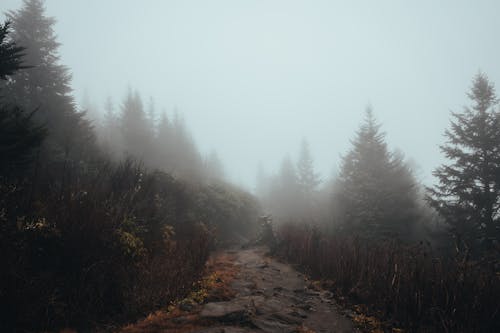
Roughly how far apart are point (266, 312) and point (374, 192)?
13.9m

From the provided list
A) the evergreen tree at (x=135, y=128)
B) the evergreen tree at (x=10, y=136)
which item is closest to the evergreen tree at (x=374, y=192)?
the evergreen tree at (x=10, y=136)

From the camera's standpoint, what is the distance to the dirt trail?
3518mm

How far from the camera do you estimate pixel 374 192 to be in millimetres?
15703

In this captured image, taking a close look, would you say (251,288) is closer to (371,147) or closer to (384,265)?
(384,265)

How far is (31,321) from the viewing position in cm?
283

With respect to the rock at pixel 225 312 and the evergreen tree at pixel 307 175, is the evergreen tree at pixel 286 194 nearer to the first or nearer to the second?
the evergreen tree at pixel 307 175

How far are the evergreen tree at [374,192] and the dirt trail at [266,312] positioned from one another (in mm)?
10193

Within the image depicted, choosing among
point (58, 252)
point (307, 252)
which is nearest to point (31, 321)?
point (58, 252)

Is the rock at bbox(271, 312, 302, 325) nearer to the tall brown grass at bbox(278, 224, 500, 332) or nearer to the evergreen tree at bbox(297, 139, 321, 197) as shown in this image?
the tall brown grass at bbox(278, 224, 500, 332)

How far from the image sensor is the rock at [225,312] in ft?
12.2

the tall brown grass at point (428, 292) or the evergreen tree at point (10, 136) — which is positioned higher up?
the evergreen tree at point (10, 136)

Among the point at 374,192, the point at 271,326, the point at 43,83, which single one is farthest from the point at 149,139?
the point at 271,326

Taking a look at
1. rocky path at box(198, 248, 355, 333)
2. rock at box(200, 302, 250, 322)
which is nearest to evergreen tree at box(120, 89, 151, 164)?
rocky path at box(198, 248, 355, 333)

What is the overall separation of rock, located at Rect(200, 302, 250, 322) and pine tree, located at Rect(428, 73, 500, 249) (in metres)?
13.4
